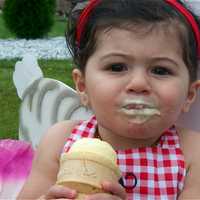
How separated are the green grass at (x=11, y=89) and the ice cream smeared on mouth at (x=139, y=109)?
285 cm

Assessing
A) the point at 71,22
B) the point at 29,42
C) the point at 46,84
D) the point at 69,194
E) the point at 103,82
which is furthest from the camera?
the point at 29,42

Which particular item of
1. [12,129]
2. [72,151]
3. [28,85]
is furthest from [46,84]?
[12,129]

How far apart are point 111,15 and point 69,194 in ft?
1.69

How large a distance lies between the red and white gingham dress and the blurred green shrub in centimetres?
858

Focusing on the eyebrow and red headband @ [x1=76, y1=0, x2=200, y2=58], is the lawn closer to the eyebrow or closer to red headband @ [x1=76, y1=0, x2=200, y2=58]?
red headband @ [x1=76, y1=0, x2=200, y2=58]

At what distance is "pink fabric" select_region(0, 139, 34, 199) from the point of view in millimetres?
2018

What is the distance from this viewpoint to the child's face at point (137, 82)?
138 cm

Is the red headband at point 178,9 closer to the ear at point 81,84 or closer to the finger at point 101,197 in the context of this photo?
the ear at point 81,84

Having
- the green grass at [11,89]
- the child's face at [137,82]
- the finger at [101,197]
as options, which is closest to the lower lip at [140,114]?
the child's face at [137,82]

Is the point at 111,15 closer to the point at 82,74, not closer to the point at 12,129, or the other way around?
the point at 82,74

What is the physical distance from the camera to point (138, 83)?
4.50 ft

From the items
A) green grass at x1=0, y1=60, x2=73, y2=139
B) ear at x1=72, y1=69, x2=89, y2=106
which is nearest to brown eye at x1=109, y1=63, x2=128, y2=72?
ear at x1=72, y1=69, x2=89, y2=106

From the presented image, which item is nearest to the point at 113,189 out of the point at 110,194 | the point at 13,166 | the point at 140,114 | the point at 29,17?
the point at 110,194

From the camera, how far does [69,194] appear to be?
1.17 meters
